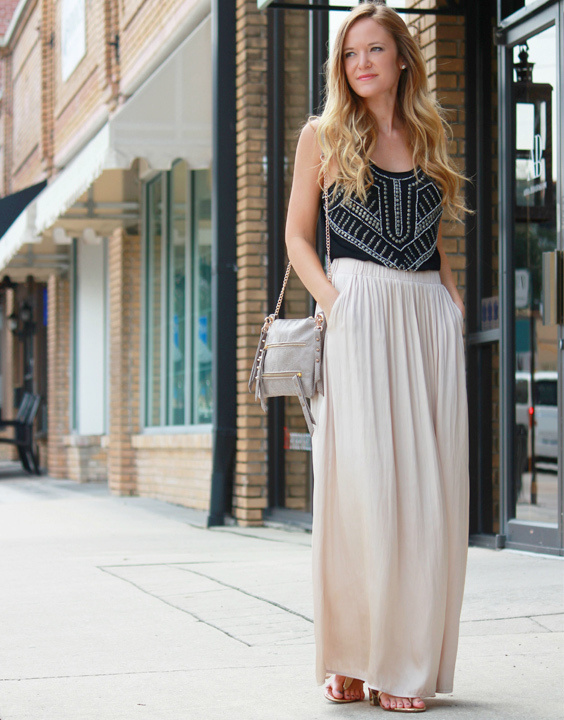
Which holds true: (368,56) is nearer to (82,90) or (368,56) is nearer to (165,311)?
(165,311)

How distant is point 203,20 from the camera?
30.9ft

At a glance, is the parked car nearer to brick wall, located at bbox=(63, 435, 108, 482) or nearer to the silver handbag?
the silver handbag

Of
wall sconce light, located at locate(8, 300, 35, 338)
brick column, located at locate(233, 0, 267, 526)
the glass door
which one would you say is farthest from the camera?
wall sconce light, located at locate(8, 300, 35, 338)

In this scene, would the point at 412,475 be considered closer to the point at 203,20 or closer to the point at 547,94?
the point at 547,94

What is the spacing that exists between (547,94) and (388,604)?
3.85m

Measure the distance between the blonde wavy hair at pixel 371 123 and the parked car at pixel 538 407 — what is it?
3259 mm

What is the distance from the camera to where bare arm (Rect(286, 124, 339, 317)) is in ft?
10.8

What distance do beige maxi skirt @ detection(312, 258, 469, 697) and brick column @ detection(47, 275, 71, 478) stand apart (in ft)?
44.2

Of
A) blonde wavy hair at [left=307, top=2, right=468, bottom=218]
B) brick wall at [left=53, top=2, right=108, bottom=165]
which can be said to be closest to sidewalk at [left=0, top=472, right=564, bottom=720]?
blonde wavy hair at [left=307, top=2, right=468, bottom=218]

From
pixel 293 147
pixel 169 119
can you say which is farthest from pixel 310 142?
pixel 169 119

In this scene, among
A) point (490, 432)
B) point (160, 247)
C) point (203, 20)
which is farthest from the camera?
point (160, 247)

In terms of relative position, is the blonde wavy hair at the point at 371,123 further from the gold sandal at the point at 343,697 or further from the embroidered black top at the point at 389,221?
the gold sandal at the point at 343,697

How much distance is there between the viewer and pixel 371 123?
3.33m

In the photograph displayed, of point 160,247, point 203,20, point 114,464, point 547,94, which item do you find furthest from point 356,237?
point 114,464
